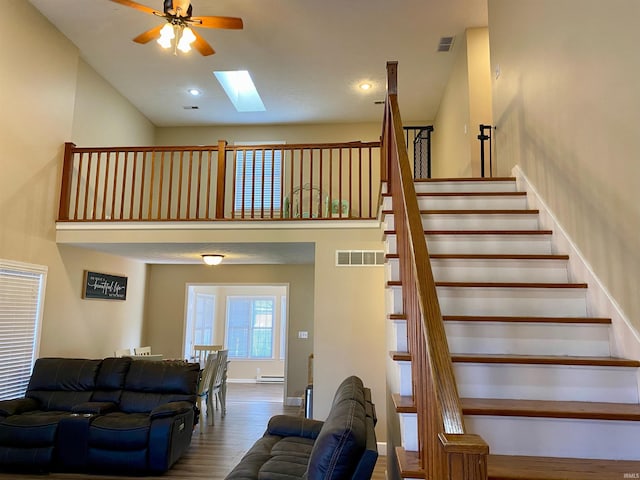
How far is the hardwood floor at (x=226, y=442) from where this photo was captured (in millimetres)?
4141

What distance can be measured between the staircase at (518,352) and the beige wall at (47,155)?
3950mm

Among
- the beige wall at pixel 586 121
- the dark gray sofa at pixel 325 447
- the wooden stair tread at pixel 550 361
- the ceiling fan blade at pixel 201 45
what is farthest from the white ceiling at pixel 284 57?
the wooden stair tread at pixel 550 361

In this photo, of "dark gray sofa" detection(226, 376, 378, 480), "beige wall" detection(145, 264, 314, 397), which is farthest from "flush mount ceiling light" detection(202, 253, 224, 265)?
"dark gray sofa" detection(226, 376, 378, 480)

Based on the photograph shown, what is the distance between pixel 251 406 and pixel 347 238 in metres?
3.94

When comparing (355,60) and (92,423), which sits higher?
(355,60)

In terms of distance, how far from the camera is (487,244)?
10.4 feet

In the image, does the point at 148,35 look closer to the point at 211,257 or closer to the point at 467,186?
the point at 211,257

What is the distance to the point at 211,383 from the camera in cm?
648

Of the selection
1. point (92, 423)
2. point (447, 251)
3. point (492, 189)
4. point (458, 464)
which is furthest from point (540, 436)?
point (92, 423)

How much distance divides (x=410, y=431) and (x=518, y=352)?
824 mm

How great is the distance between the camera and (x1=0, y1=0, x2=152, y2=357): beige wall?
15.3ft

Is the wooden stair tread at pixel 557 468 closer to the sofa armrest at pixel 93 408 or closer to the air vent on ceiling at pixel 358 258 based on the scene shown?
the air vent on ceiling at pixel 358 258

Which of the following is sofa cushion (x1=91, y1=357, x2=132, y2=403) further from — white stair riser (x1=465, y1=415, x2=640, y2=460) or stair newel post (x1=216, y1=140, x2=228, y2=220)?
white stair riser (x1=465, y1=415, x2=640, y2=460)

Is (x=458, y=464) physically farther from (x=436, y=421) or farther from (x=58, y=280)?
(x=58, y=280)
